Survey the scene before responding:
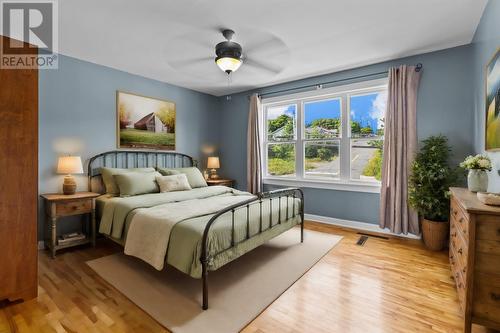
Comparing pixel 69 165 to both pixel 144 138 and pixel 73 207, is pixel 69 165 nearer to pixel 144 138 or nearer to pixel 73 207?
pixel 73 207

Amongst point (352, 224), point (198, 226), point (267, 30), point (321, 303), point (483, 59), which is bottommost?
point (321, 303)

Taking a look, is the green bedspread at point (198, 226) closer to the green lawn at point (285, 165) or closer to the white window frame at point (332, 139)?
the white window frame at point (332, 139)

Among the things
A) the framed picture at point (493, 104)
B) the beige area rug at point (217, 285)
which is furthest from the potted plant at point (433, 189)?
the beige area rug at point (217, 285)

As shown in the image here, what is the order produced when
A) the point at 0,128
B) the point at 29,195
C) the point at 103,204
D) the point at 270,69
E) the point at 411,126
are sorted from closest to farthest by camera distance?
the point at 0,128 < the point at 29,195 < the point at 103,204 < the point at 411,126 < the point at 270,69

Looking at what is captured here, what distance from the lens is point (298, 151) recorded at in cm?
477

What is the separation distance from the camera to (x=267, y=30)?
109 inches

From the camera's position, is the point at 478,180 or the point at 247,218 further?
the point at 247,218

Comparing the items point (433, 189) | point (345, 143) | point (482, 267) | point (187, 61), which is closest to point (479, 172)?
point (482, 267)

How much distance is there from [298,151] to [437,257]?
8.61 feet

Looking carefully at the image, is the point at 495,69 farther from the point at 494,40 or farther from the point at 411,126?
the point at 411,126

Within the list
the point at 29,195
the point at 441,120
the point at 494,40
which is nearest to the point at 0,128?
the point at 29,195

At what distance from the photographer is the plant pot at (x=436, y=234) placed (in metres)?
3.09

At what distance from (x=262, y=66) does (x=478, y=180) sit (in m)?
3.00

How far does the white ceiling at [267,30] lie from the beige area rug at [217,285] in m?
2.62
